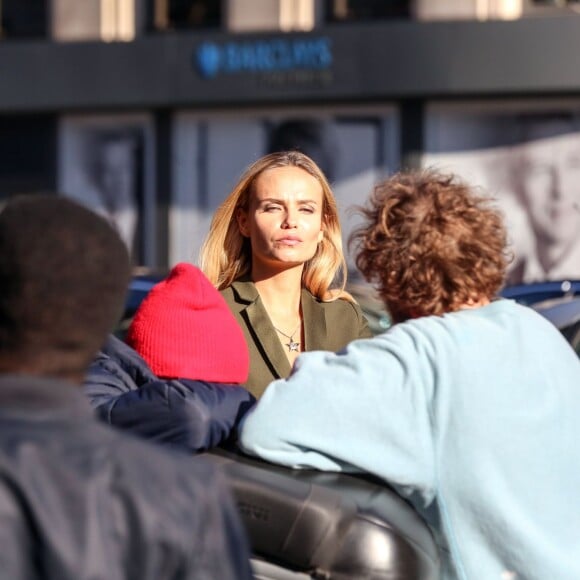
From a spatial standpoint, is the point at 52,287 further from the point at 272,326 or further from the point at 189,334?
the point at 272,326

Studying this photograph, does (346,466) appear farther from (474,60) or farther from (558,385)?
(474,60)

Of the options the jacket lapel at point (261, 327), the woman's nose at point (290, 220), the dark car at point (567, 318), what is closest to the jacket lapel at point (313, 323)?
the jacket lapel at point (261, 327)

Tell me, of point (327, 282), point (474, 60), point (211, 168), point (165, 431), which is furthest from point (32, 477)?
point (211, 168)

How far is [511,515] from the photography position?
7.90 ft

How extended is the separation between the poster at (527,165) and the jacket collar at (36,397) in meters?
13.9

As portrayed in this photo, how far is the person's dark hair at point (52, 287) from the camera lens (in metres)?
1.58

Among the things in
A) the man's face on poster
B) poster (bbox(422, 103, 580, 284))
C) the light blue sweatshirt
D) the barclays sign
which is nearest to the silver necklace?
the light blue sweatshirt

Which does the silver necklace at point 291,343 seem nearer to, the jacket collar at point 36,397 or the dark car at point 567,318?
the dark car at point 567,318

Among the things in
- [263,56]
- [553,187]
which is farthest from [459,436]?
[263,56]

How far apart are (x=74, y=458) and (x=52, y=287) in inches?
8.1

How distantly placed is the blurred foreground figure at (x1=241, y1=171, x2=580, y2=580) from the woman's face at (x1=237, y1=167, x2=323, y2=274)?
3.10 feet

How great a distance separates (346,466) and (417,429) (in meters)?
0.15

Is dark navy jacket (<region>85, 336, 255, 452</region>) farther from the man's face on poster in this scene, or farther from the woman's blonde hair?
the man's face on poster

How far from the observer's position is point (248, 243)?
3602 mm
